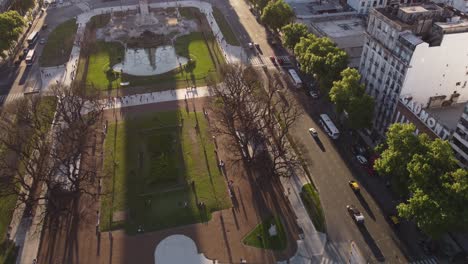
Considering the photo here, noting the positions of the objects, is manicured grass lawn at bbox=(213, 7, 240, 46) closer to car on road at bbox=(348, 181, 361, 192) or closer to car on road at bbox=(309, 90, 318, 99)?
car on road at bbox=(309, 90, 318, 99)

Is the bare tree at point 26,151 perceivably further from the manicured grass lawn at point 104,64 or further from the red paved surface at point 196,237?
the manicured grass lawn at point 104,64

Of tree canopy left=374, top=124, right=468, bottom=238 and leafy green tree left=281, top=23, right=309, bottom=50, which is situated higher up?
leafy green tree left=281, top=23, right=309, bottom=50

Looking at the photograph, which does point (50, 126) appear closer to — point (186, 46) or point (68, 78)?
point (68, 78)

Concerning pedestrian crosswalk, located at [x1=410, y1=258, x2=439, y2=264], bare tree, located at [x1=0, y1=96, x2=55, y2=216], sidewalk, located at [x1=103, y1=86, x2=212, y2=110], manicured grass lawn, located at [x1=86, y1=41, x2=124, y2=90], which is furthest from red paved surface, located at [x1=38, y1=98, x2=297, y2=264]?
manicured grass lawn, located at [x1=86, y1=41, x2=124, y2=90]

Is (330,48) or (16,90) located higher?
(330,48)

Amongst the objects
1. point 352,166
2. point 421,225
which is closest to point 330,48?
point 352,166

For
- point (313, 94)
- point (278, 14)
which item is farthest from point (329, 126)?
point (278, 14)

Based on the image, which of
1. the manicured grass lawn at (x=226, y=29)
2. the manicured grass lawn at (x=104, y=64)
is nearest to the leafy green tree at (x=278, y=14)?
the manicured grass lawn at (x=226, y=29)
